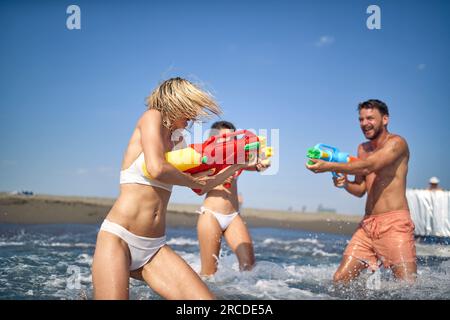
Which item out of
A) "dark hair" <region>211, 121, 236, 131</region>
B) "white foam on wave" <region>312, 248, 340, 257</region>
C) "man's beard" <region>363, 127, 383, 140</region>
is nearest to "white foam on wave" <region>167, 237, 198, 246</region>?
"white foam on wave" <region>312, 248, 340, 257</region>

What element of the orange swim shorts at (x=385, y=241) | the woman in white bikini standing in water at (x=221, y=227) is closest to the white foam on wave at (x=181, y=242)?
the woman in white bikini standing in water at (x=221, y=227)

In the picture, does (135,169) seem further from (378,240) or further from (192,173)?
(378,240)

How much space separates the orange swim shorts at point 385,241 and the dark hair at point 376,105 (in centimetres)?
136

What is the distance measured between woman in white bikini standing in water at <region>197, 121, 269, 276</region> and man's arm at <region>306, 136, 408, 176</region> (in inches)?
64.0

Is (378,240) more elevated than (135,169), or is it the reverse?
(135,169)

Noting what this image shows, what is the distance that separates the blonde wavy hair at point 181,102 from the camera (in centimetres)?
324

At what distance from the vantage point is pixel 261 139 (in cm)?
370

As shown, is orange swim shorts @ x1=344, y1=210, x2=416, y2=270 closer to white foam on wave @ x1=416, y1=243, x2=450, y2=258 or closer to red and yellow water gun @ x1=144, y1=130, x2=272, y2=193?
red and yellow water gun @ x1=144, y1=130, x2=272, y2=193

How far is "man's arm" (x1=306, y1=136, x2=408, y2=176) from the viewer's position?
5.10 metres

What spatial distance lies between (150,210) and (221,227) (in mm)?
2887

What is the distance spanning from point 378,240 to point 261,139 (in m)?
2.65

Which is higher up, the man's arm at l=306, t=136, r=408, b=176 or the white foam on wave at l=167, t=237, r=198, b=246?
the man's arm at l=306, t=136, r=408, b=176

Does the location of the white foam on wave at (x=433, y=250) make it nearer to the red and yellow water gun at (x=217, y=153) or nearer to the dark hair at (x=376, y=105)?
the dark hair at (x=376, y=105)
